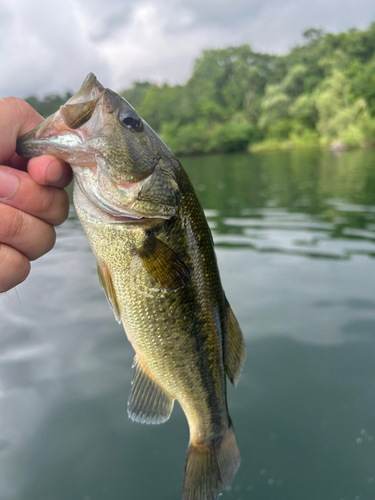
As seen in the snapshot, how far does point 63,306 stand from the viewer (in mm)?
5758

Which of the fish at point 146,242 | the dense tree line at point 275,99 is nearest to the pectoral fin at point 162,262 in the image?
the fish at point 146,242

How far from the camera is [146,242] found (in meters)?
1.66

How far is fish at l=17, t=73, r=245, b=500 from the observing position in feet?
5.21

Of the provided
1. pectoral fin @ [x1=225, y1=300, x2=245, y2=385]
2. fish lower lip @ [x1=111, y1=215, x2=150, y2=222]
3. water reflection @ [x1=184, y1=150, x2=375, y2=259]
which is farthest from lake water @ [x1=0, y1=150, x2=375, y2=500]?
pectoral fin @ [x1=225, y1=300, x2=245, y2=385]

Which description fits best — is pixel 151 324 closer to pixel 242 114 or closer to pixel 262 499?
pixel 262 499

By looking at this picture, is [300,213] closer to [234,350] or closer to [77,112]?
[234,350]

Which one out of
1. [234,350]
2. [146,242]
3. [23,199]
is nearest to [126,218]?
[146,242]

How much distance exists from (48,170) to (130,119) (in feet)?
1.37

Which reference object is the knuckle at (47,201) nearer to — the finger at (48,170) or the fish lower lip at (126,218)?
the finger at (48,170)

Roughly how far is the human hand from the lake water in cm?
88

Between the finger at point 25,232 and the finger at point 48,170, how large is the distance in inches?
7.6

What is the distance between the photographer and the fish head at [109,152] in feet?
5.05

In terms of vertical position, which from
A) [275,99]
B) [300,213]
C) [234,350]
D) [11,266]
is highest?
[275,99]

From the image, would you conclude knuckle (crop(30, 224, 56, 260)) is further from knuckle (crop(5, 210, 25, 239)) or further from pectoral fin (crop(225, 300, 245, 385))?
pectoral fin (crop(225, 300, 245, 385))
